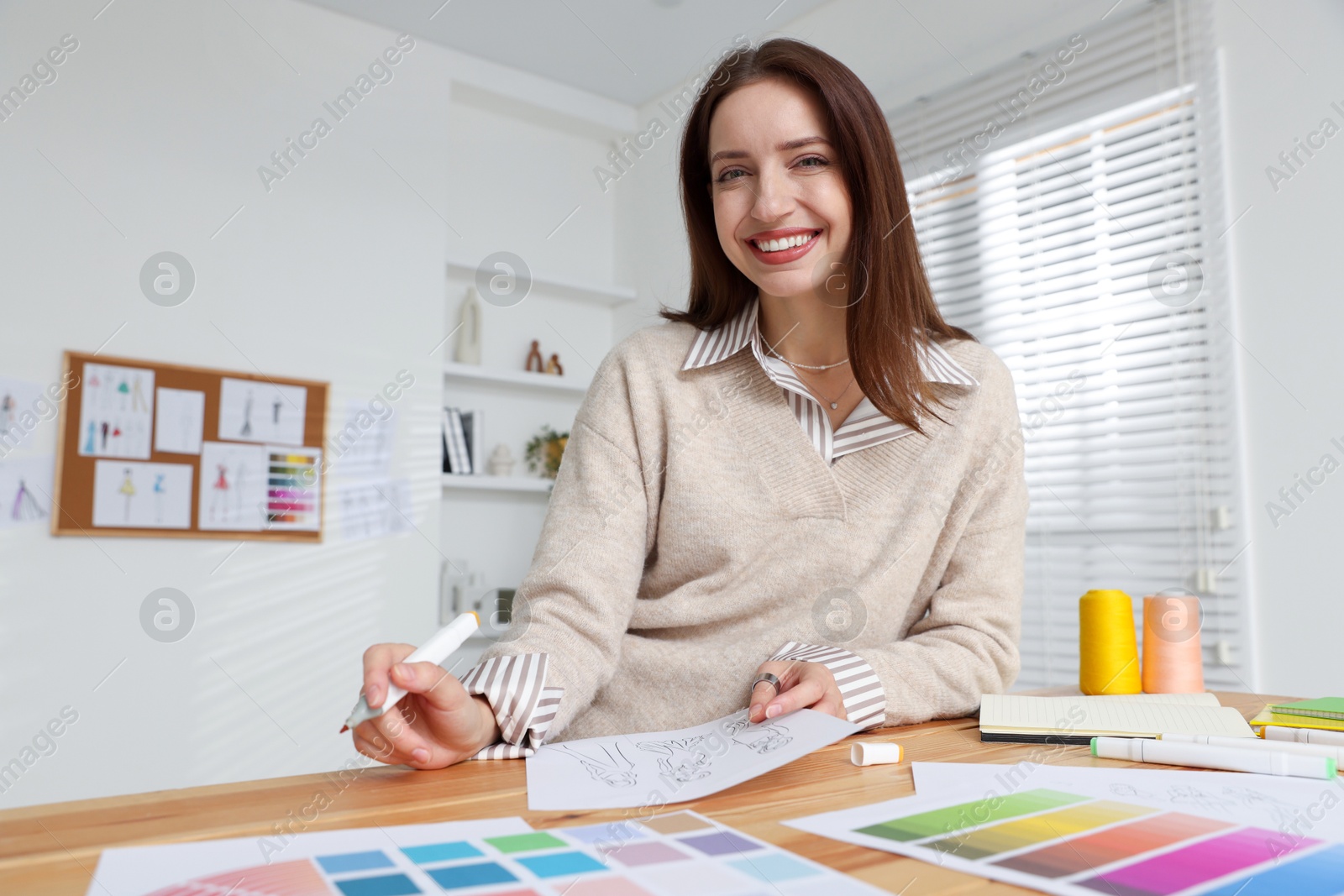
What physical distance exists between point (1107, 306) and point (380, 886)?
2.34 m

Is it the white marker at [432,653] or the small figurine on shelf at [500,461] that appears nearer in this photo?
the white marker at [432,653]

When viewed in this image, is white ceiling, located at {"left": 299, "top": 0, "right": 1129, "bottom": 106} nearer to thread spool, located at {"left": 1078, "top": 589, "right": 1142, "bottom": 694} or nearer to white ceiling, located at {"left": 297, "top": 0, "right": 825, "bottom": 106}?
white ceiling, located at {"left": 297, "top": 0, "right": 825, "bottom": 106}

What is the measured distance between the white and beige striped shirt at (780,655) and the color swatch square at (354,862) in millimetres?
275

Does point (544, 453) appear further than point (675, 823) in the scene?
Yes

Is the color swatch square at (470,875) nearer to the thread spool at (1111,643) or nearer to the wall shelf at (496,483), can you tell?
the thread spool at (1111,643)

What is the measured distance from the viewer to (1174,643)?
3.48 ft

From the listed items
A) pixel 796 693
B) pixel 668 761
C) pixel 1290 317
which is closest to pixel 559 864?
pixel 668 761

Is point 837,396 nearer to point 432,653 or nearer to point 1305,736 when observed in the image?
point 1305,736

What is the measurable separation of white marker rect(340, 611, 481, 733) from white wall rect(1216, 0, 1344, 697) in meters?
Result: 1.92

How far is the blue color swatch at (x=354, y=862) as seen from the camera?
1.33 ft

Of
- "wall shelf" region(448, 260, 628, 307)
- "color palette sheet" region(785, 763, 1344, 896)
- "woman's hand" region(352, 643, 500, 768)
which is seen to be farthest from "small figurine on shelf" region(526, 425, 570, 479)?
"color palette sheet" region(785, 763, 1344, 896)

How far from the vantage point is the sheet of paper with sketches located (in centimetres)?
55

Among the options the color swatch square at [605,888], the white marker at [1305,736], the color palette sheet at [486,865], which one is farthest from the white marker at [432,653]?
the white marker at [1305,736]

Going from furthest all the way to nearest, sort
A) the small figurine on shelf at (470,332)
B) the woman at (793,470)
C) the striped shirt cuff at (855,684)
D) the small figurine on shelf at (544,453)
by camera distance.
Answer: the small figurine on shelf at (544,453), the small figurine on shelf at (470,332), the woman at (793,470), the striped shirt cuff at (855,684)
